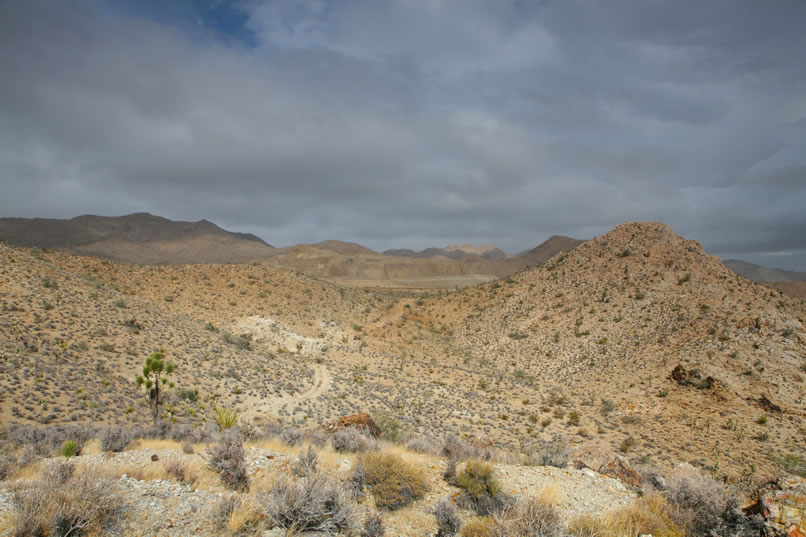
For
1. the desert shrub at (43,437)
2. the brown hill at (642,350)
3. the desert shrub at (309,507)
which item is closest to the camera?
the desert shrub at (309,507)

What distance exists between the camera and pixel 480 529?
5.12 m

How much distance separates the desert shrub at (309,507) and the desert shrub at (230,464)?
901 mm

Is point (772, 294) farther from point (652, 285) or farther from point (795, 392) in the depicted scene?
point (795, 392)

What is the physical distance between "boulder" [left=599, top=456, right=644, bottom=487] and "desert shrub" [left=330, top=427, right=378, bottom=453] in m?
5.10

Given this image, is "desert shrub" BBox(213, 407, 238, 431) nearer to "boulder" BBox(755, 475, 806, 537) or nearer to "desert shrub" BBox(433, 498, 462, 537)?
"desert shrub" BBox(433, 498, 462, 537)

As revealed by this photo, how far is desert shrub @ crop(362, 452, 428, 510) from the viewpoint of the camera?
634 cm

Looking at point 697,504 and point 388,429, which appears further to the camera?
point 388,429

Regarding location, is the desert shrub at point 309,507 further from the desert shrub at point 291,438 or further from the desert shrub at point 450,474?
the desert shrub at point 291,438

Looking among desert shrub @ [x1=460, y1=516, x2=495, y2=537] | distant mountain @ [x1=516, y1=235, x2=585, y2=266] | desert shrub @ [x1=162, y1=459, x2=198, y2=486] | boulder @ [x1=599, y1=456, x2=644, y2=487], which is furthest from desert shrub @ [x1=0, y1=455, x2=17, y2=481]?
distant mountain @ [x1=516, y1=235, x2=585, y2=266]

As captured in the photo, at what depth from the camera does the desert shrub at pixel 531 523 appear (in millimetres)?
4742

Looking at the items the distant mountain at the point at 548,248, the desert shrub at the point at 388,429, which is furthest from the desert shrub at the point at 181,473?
the distant mountain at the point at 548,248

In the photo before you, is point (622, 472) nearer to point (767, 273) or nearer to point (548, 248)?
point (548, 248)

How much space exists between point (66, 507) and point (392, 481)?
4364mm

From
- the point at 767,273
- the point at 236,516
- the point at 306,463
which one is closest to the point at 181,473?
the point at 236,516
